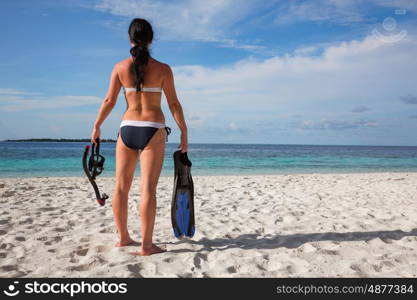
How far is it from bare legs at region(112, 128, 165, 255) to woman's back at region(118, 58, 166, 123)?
8.2 inches

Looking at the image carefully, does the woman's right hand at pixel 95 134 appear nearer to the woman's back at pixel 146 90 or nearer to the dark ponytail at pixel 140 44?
the woman's back at pixel 146 90

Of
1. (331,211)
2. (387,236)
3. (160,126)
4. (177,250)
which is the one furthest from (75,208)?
(387,236)

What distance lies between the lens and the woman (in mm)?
3071

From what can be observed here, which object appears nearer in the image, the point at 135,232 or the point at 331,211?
the point at 135,232

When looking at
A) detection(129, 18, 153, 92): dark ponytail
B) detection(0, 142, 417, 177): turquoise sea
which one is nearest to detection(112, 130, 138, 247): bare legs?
detection(129, 18, 153, 92): dark ponytail

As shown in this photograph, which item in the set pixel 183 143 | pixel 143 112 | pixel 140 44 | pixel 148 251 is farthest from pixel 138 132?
pixel 148 251

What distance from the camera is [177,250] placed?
11.5ft

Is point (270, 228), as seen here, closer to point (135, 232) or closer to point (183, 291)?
point (135, 232)

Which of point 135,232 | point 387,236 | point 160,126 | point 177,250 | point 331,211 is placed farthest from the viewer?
point 331,211

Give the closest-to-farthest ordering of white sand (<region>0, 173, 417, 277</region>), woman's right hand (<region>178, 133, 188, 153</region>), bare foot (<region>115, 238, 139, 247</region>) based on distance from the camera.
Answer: white sand (<region>0, 173, 417, 277</region>), woman's right hand (<region>178, 133, 188, 153</region>), bare foot (<region>115, 238, 139, 247</region>)

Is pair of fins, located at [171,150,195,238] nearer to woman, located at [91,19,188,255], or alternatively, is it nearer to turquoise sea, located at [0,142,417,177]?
woman, located at [91,19,188,255]

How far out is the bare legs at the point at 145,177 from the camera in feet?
10.3

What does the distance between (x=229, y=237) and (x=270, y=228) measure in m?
0.72

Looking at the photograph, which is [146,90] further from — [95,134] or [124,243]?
[124,243]
